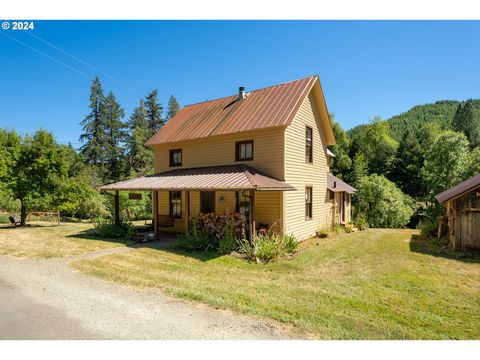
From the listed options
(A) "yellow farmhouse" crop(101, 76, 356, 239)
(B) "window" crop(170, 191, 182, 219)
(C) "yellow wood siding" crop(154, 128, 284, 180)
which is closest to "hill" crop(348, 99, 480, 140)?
(A) "yellow farmhouse" crop(101, 76, 356, 239)

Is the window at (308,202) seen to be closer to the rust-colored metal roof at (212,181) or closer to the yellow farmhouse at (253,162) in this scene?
the yellow farmhouse at (253,162)

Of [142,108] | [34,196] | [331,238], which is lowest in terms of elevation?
[331,238]

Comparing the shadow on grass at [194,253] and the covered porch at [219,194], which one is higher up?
the covered porch at [219,194]

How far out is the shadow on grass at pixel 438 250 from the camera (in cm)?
1015

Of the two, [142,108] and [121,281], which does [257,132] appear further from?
[142,108]

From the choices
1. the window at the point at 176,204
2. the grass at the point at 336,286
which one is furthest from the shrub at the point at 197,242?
the window at the point at 176,204

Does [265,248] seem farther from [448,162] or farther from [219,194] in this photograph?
[448,162]

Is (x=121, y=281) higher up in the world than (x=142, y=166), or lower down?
lower down

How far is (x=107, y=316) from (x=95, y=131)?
53.3m

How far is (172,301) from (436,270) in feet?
27.2

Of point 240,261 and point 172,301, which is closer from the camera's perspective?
point 172,301

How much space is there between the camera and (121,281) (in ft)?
24.4

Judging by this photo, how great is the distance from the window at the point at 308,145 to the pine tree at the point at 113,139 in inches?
1680
